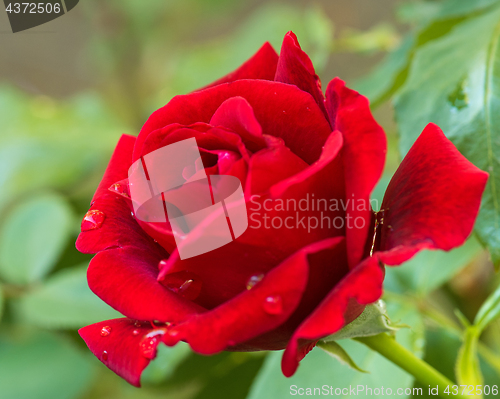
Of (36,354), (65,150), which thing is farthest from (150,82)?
(36,354)

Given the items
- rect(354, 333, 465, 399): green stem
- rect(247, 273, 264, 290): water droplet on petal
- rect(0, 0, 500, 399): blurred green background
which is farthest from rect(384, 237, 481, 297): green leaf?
rect(247, 273, 264, 290): water droplet on petal

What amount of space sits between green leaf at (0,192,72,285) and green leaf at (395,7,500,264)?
49 cm

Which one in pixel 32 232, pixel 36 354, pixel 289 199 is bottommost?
pixel 36 354

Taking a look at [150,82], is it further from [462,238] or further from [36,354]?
[462,238]

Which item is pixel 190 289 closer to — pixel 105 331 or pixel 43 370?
pixel 105 331

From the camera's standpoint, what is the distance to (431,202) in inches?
8.2

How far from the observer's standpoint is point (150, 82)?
1656mm

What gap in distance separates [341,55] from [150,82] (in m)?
0.73

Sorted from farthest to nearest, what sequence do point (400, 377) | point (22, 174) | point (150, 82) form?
point (150, 82) → point (22, 174) → point (400, 377)

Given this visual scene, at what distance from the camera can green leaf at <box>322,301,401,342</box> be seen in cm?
23

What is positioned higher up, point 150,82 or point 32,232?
point 150,82

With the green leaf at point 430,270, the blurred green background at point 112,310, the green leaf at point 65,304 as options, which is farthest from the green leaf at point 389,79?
the green leaf at point 65,304
